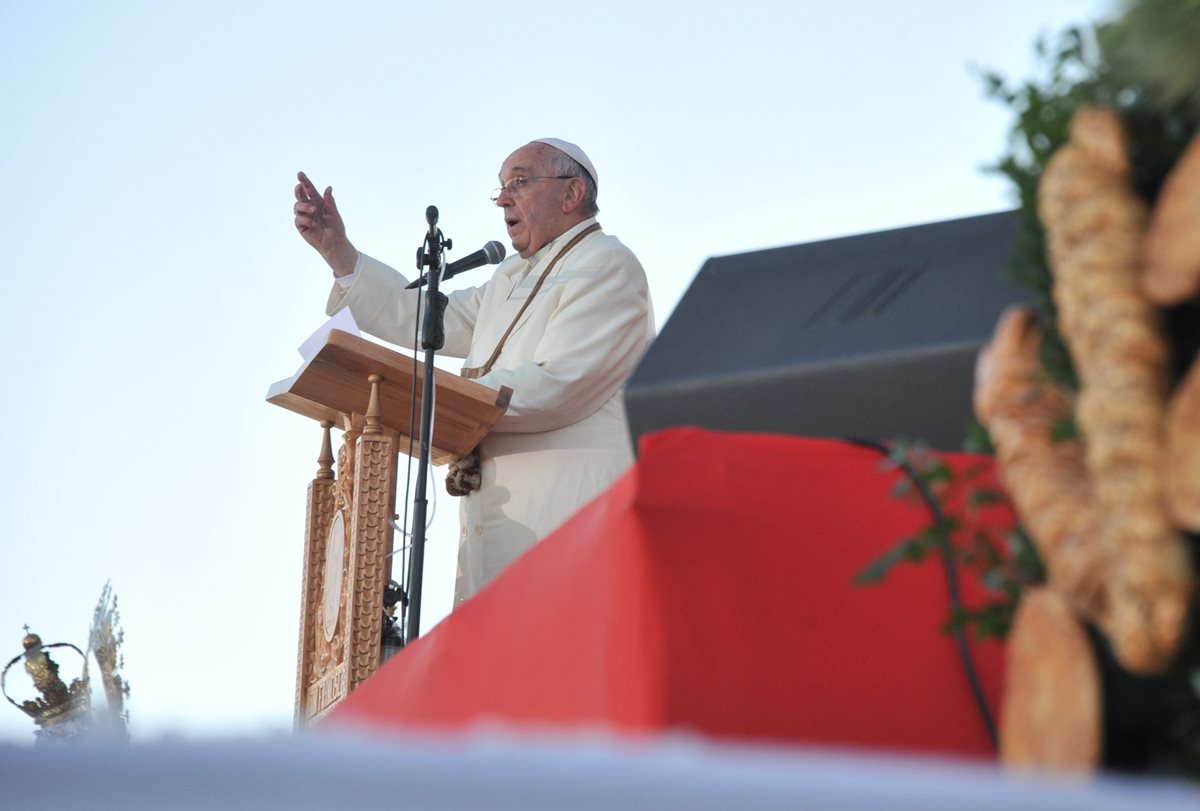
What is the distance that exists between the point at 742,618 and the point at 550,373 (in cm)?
255

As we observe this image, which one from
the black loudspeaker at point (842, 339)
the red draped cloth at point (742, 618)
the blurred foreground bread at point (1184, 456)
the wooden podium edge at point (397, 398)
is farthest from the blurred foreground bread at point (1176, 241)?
the wooden podium edge at point (397, 398)

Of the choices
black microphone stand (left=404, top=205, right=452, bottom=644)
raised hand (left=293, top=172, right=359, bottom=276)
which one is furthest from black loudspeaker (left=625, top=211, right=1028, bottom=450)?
raised hand (left=293, top=172, right=359, bottom=276)

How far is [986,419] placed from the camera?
91 cm

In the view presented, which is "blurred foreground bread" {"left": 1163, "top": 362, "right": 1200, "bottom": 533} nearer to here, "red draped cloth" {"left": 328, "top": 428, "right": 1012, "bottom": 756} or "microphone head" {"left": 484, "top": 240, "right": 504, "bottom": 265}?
"red draped cloth" {"left": 328, "top": 428, "right": 1012, "bottom": 756}

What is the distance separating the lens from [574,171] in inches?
176

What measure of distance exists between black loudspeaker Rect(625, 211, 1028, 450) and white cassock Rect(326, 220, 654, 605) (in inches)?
74.9

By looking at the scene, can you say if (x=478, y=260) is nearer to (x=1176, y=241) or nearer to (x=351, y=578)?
(x=351, y=578)

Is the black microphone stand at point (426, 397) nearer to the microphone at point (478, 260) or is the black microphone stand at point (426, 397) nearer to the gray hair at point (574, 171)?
the microphone at point (478, 260)

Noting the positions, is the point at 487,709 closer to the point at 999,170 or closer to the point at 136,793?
the point at 999,170

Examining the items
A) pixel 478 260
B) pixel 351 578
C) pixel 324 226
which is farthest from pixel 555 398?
pixel 324 226

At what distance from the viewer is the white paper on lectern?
3.27m

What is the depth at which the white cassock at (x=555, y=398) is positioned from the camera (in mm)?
3693

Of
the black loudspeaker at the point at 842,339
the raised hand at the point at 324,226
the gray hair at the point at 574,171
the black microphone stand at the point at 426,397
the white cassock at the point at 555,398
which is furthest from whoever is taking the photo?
the gray hair at the point at 574,171

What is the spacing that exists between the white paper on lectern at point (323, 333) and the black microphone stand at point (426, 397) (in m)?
0.19
